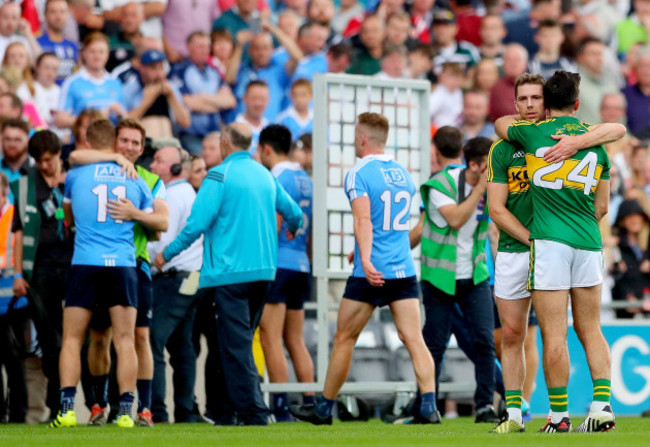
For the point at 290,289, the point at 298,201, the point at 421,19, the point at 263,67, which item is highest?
the point at 421,19

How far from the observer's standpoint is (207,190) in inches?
418

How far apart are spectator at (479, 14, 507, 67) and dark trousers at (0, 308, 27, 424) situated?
395 inches

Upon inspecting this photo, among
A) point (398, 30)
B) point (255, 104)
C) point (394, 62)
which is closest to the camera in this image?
point (255, 104)

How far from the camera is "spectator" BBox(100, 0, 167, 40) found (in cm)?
1761

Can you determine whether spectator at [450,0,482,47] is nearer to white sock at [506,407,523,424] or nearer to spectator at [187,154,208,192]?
spectator at [187,154,208,192]

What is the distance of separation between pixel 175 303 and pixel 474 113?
665cm

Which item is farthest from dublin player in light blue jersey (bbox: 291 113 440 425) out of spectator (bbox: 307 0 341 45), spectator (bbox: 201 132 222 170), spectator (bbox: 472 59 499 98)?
spectator (bbox: 307 0 341 45)

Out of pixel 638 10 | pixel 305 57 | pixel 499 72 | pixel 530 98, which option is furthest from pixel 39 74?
pixel 638 10

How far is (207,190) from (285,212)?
0.76 meters

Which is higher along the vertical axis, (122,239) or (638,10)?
(638,10)

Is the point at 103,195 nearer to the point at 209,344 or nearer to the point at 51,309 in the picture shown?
the point at 51,309

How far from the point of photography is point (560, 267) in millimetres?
8758

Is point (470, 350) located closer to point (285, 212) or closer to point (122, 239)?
point (285, 212)

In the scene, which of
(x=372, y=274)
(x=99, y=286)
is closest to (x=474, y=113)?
(x=372, y=274)
